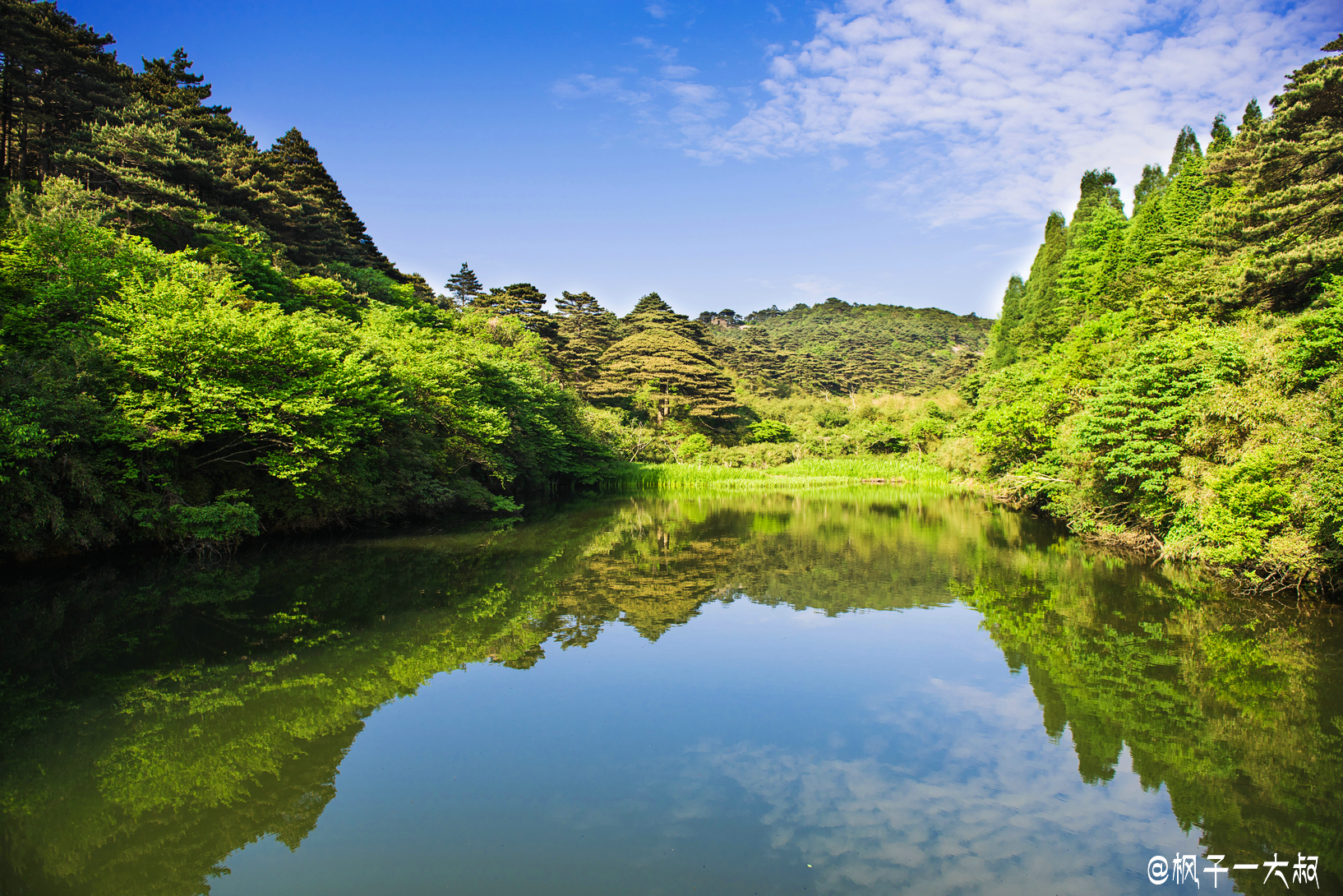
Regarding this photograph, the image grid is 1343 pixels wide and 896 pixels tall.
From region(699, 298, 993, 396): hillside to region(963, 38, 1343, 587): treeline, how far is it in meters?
46.6

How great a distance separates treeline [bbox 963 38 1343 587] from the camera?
33.8 feet

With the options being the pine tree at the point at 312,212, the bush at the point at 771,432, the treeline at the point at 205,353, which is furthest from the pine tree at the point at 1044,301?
the pine tree at the point at 312,212

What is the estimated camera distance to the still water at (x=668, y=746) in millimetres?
4355

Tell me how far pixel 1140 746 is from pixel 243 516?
16.2 metres

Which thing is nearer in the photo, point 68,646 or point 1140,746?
point 1140,746

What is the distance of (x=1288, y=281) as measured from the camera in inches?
651

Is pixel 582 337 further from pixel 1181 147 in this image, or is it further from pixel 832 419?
pixel 1181 147

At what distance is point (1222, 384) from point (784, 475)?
102 ft

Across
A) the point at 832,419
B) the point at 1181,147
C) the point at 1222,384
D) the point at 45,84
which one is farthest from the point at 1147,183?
the point at 45,84

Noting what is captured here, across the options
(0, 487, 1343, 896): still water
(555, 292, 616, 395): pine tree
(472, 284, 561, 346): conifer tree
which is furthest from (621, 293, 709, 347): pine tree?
(0, 487, 1343, 896): still water

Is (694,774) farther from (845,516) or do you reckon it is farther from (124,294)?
(845,516)

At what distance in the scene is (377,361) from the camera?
20.2 metres

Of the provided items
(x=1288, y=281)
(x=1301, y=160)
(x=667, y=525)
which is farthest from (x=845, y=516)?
(x=1301, y=160)

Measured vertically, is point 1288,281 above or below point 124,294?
above
